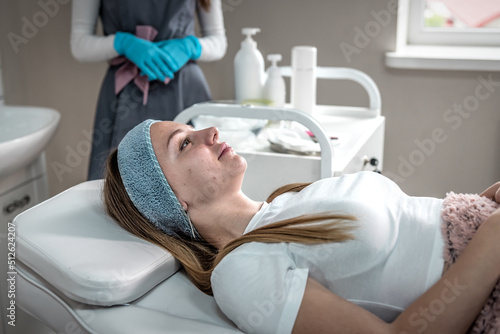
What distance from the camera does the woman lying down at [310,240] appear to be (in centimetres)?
91

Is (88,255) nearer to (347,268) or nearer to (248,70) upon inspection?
(347,268)

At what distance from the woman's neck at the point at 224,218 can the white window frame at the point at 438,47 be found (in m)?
1.41

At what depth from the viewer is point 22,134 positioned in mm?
1901

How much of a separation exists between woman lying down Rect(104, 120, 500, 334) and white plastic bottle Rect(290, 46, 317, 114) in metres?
0.70

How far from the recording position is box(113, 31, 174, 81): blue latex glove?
6.07ft

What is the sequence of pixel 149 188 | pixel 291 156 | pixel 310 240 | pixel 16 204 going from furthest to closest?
pixel 16 204 < pixel 291 156 < pixel 149 188 < pixel 310 240

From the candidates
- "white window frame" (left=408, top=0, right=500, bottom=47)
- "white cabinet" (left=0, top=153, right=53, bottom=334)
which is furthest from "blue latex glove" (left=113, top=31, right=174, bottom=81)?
"white window frame" (left=408, top=0, right=500, bottom=47)

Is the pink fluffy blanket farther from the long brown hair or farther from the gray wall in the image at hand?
the gray wall

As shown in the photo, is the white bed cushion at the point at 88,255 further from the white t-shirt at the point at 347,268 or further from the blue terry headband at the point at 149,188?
the white t-shirt at the point at 347,268

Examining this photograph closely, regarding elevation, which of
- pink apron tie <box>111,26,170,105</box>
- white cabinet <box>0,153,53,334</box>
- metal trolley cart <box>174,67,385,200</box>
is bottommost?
white cabinet <box>0,153,53,334</box>

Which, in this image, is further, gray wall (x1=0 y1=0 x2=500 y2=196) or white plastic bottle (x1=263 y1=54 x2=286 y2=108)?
gray wall (x1=0 y1=0 x2=500 y2=196)

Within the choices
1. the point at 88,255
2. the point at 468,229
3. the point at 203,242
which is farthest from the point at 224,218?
the point at 468,229

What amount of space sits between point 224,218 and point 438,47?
1779 millimetres

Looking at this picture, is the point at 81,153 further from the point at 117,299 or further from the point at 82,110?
the point at 117,299
